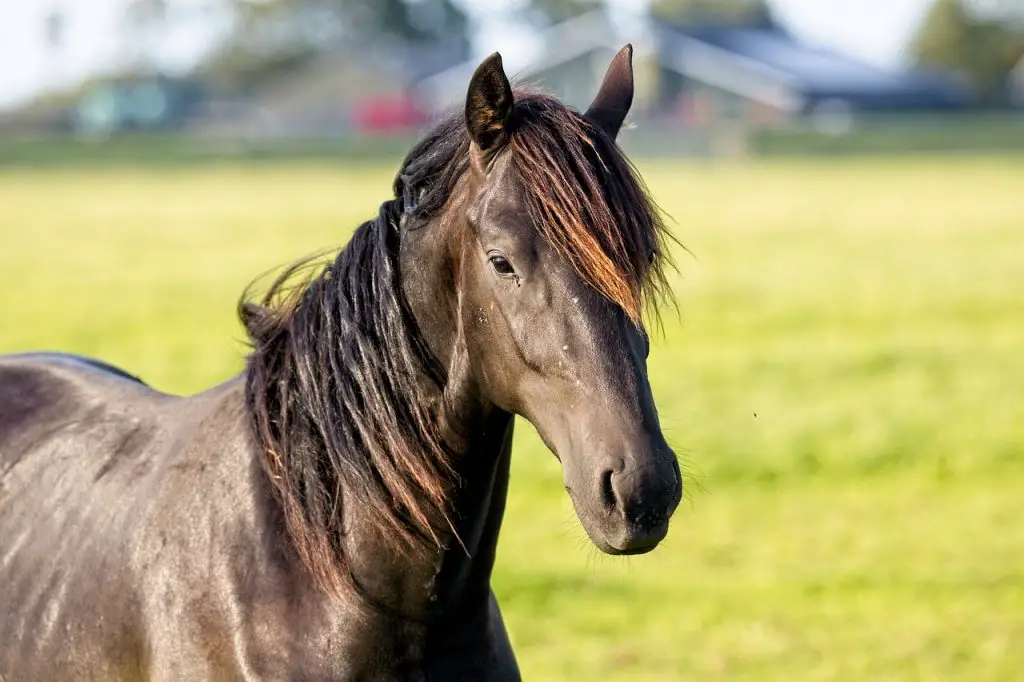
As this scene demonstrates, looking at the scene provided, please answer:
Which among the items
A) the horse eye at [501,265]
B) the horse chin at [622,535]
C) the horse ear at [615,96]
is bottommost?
the horse chin at [622,535]

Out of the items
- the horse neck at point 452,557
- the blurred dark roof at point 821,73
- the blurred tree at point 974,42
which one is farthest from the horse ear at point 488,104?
the blurred tree at point 974,42

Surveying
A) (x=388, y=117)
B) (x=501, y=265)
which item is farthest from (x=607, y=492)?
(x=388, y=117)

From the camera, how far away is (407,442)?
2.94m

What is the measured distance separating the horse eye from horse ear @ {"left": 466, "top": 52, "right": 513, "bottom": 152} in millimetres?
242

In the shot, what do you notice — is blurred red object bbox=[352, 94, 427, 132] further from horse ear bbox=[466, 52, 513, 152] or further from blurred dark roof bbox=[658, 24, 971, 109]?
horse ear bbox=[466, 52, 513, 152]

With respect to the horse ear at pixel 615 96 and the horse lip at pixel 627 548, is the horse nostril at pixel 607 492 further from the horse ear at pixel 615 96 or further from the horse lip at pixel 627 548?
the horse ear at pixel 615 96

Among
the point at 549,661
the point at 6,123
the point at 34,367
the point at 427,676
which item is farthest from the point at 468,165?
the point at 6,123

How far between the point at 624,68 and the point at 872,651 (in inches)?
151

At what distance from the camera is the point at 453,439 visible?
2932mm

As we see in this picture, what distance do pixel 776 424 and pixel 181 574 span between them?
26.1 feet

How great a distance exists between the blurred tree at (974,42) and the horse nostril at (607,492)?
77.9 metres

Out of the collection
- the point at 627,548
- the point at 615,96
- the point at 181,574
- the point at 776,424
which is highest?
the point at 615,96

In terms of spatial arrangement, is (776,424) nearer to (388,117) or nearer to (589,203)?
(589,203)

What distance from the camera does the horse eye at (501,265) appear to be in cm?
272
